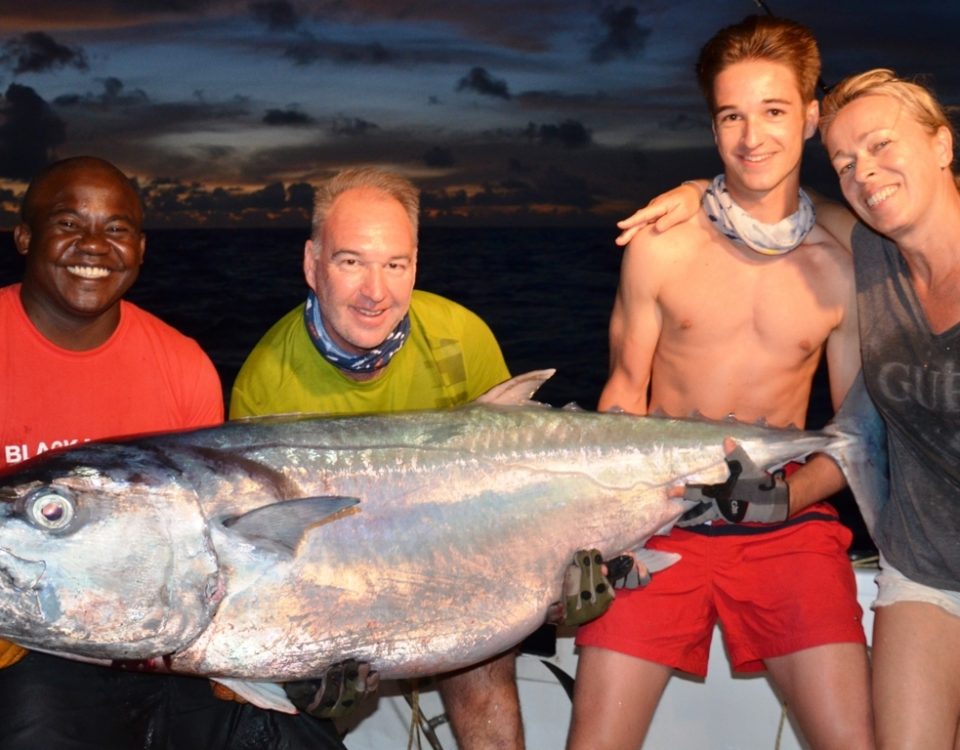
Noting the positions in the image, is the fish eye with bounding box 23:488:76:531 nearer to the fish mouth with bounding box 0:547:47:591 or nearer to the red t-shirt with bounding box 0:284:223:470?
the fish mouth with bounding box 0:547:47:591

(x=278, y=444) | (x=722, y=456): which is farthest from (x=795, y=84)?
(x=278, y=444)

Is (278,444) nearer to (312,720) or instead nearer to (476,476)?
(476,476)

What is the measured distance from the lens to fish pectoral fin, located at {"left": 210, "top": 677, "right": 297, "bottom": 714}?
2.74 meters

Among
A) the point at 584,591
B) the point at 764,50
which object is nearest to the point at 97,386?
the point at 584,591

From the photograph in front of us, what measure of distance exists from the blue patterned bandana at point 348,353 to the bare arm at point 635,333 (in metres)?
0.72

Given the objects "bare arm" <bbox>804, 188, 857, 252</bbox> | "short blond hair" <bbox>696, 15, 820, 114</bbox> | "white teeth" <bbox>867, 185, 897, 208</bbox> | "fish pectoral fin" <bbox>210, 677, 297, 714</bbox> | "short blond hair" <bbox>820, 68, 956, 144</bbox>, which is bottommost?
"fish pectoral fin" <bbox>210, 677, 297, 714</bbox>

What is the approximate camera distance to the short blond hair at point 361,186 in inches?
141

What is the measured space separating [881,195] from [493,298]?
764 inches

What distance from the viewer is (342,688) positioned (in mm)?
2736

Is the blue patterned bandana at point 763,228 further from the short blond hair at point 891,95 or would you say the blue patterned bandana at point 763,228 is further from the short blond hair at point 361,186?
the short blond hair at point 361,186

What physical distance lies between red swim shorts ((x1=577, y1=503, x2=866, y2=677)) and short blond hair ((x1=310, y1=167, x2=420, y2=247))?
4.56 ft

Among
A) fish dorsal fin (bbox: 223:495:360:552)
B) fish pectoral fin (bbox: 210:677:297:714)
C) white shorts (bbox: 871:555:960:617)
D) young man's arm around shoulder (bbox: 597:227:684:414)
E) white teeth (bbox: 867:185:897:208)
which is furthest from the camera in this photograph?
young man's arm around shoulder (bbox: 597:227:684:414)

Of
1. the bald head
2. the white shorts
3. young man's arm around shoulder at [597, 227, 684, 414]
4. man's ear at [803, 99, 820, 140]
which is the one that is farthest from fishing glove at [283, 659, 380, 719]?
man's ear at [803, 99, 820, 140]

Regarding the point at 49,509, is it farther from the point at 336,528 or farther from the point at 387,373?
the point at 387,373
